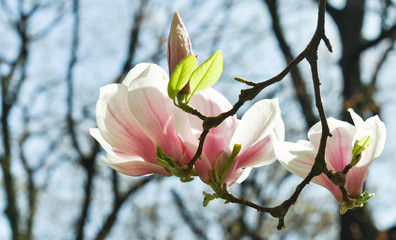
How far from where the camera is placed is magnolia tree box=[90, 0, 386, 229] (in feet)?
1.59

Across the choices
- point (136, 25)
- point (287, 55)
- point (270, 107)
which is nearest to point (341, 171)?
point (270, 107)

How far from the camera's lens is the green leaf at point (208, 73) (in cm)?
48

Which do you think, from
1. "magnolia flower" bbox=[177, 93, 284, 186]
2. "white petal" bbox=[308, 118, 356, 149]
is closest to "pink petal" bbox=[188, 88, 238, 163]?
"magnolia flower" bbox=[177, 93, 284, 186]

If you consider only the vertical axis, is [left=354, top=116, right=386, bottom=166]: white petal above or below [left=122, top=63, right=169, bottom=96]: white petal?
below

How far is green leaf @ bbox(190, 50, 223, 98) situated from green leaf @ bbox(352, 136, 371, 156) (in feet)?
Result: 0.62

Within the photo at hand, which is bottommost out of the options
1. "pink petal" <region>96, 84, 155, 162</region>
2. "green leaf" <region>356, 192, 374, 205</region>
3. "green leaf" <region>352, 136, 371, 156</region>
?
"green leaf" <region>356, 192, 374, 205</region>

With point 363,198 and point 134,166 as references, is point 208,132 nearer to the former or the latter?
point 134,166

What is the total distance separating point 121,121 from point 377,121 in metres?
0.29

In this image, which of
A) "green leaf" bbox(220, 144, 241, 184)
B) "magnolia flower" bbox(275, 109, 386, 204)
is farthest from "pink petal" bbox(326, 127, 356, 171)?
"green leaf" bbox(220, 144, 241, 184)

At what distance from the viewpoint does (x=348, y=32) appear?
3.53 meters

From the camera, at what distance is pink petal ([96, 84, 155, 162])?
51 cm

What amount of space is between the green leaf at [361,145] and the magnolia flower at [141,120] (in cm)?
20

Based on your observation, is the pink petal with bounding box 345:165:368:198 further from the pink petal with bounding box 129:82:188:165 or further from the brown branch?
the pink petal with bounding box 129:82:188:165

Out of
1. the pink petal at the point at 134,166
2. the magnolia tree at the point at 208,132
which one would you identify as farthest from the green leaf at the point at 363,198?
the pink petal at the point at 134,166
